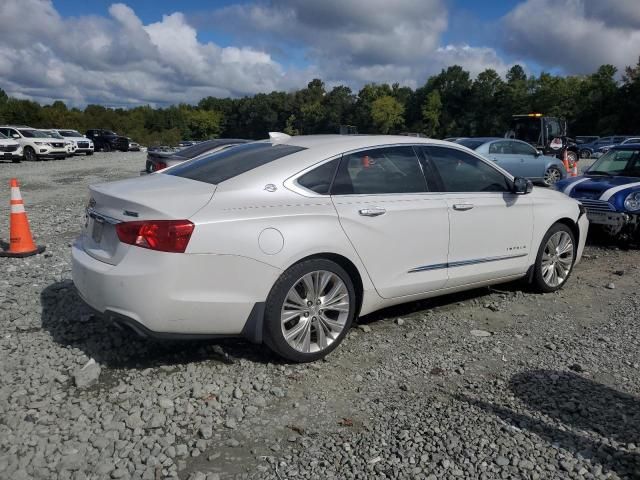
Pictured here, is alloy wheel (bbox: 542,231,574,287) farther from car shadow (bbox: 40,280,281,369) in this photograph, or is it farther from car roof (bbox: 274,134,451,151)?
car shadow (bbox: 40,280,281,369)

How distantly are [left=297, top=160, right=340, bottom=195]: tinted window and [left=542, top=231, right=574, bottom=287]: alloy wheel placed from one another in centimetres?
264

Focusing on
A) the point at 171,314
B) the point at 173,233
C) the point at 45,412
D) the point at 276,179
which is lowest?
the point at 45,412

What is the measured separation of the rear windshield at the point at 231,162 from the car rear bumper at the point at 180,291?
2.34ft

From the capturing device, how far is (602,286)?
6176 mm

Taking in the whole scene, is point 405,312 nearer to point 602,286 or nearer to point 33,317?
point 602,286

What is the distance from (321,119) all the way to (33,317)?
110 metres

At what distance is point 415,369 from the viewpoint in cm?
396

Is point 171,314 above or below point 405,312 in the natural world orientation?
above

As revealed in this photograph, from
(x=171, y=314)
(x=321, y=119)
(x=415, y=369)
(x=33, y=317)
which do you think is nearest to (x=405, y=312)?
(x=415, y=369)

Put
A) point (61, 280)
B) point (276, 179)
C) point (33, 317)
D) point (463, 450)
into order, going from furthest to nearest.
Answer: point (61, 280)
point (33, 317)
point (276, 179)
point (463, 450)

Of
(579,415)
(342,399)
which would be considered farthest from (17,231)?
(579,415)

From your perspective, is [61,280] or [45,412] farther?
[61,280]

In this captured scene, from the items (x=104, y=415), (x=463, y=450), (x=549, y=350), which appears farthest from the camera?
(x=549, y=350)

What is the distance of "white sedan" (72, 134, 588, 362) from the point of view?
343 cm
